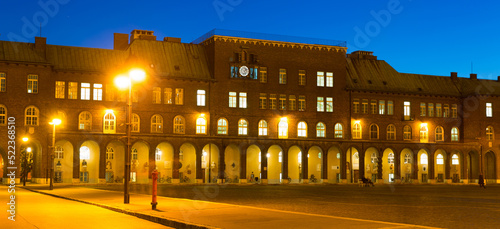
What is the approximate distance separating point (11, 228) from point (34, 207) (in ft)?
28.3

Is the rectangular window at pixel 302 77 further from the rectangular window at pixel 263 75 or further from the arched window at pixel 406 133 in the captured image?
the arched window at pixel 406 133

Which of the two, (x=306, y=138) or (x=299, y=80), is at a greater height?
(x=299, y=80)

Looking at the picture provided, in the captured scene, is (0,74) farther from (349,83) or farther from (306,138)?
(349,83)

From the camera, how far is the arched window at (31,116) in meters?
62.1

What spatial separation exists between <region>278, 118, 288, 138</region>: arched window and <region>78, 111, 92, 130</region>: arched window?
2173 cm

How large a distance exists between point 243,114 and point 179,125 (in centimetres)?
758

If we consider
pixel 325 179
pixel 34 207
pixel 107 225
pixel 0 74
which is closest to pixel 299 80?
pixel 325 179

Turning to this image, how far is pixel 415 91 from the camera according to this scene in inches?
3196

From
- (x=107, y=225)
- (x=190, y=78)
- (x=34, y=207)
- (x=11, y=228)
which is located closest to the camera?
(x=11, y=228)

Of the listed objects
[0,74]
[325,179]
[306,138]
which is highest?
[0,74]

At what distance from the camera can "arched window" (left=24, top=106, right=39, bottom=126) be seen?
62.1 meters

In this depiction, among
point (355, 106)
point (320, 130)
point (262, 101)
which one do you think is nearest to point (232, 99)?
point (262, 101)

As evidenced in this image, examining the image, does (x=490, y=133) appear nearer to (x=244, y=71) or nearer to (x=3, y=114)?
(x=244, y=71)

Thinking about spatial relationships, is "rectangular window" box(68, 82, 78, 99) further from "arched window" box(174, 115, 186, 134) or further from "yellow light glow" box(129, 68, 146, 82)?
"yellow light glow" box(129, 68, 146, 82)
